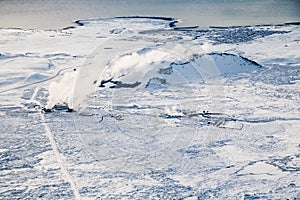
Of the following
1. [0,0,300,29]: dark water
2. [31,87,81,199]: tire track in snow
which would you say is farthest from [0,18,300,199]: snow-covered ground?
[0,0,300,29]: dark water

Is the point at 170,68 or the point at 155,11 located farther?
the point at 155,11

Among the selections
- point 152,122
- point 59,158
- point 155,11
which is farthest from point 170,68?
point 155,11

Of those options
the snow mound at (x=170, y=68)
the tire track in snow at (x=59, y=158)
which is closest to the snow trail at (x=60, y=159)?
the tire track in snow at (x=59, y=158)

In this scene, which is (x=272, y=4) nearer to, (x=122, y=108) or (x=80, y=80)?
(x=80, y=80)

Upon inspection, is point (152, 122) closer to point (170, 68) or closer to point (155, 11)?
point (170, 68)

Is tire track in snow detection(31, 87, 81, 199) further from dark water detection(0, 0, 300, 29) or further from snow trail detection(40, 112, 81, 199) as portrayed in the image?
dark water detection(0, 0, 300, 29)

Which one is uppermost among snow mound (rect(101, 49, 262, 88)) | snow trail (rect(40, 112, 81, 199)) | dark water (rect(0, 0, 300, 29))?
dark water (rect(0, 0, 300, 29))

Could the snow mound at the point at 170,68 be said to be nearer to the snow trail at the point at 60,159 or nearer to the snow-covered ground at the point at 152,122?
the snow-covered ground at the point at 152,122
